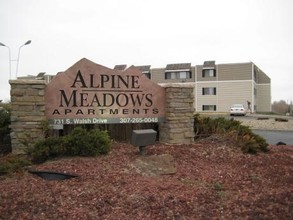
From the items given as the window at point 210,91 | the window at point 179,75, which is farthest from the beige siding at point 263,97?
the window at point 179,75

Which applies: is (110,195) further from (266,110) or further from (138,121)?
(266,110)

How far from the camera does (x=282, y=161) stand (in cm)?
840

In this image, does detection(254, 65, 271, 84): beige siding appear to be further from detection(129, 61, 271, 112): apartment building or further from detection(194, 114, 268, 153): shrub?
detection(194, 114, 268, 153): shrub

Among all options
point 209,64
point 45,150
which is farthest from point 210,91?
point 45,150

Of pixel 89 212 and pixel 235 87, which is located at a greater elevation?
pixel 235 87

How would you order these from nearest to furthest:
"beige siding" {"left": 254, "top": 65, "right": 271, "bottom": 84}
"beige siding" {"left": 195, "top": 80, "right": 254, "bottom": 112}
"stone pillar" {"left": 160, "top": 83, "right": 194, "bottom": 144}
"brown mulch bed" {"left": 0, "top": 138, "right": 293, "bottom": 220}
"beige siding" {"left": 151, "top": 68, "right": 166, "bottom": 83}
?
"brown mulch bed" {"left": 0, "top": 138, "right": 293, "bottom": 220} → "stone pillar" {"left": 160, "top": 83, "right": 194, "bottom": 144} → "beige siding" {"left": 195, "top": 80, "right": 254, "bottom": 112} → "beige siding" {"left": 151, "top": 68, "right": 166, "bottom": 83} → "beige siding" {"left": 254, "top": 65, "right": 271, "bottom": 84}

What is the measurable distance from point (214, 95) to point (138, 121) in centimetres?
4672

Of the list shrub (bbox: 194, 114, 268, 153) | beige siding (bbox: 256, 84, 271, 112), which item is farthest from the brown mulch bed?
beige siding (bbox: 256, 84, 271, 112)

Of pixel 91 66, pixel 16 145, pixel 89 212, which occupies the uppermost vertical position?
pixel 91 66

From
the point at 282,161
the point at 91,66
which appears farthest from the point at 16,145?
the point at 282,161

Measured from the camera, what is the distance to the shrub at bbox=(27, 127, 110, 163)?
7.69m

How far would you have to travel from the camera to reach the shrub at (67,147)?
25.2 ft

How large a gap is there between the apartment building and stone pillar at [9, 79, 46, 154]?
46682 mm

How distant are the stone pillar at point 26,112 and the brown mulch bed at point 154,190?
1435 mm
